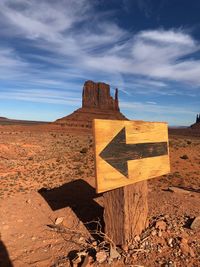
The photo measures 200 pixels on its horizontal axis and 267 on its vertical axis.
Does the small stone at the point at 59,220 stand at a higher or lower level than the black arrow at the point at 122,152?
A: lower

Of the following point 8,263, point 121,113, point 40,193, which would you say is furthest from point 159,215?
point 121,113

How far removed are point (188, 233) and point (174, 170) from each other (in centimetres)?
993

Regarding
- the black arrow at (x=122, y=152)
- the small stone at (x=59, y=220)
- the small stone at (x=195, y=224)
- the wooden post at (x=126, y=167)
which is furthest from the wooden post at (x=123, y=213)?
the small stone at (x=59, y=220)

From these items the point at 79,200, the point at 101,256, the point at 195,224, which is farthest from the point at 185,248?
the point at 79,200

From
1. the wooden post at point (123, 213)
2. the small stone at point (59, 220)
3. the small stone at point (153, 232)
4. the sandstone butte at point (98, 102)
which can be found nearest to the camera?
the wooden post at point (123, 213)

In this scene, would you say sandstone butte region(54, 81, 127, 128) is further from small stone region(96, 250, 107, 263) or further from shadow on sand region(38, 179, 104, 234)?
small stone region(96, 250, 107, 263)

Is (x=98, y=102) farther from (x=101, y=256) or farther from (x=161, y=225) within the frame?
(x=101, y=256)

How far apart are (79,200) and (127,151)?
363 centimetres

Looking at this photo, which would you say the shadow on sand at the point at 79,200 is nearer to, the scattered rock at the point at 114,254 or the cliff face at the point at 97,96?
the scattered rock at the point at 114,254

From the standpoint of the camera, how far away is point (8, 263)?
4809mm

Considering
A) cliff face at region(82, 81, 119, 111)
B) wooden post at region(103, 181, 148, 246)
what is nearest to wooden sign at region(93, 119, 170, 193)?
wooden post at region(103, 181, 148, 246)

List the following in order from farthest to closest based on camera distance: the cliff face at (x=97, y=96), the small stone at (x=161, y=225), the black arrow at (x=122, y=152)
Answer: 1. the cliff face at (x=97, y=96)
2. the small stone at (x=161, y=225)
3. the black arrow at (x=122, y=152)

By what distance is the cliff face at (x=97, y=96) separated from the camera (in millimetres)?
115375

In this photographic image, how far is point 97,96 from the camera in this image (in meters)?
117
